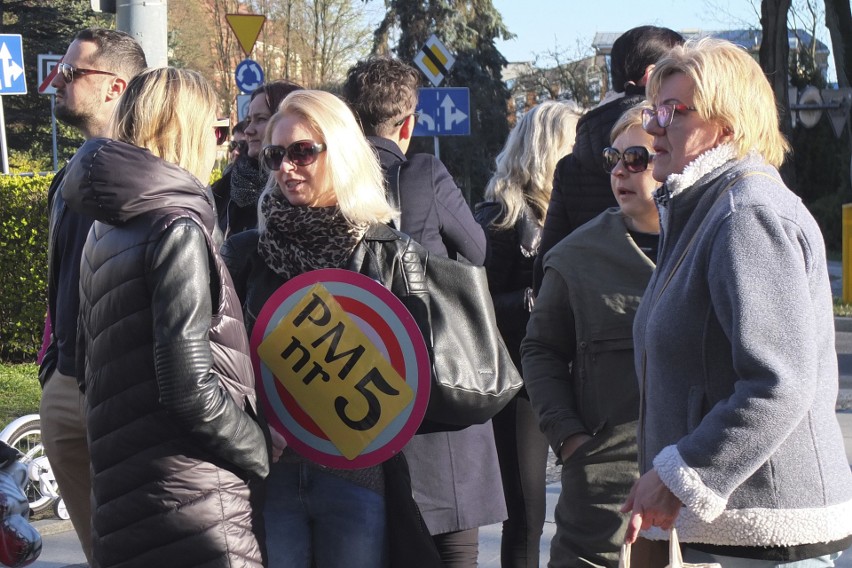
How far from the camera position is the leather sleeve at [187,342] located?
2.61m

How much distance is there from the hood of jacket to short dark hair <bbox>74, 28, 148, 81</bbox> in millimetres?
1460

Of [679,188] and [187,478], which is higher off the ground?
[679,188]

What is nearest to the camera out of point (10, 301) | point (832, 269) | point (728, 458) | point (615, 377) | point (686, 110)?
point (728, 458)

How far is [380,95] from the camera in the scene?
12.6 ft

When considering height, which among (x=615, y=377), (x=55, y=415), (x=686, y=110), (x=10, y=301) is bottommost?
(x=10, y=301)

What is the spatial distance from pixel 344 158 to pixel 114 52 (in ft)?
4.83

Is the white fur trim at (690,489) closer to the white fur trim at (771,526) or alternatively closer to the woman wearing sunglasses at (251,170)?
the white fur trim at (771,526)

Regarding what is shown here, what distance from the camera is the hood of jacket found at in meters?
2.70

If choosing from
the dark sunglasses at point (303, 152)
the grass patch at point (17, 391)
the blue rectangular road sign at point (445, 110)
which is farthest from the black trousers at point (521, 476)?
the blue rectangular road sign at point (445, 110)

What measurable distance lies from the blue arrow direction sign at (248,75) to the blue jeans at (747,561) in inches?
443

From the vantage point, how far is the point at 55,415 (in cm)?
382

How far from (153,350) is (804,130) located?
104 feet

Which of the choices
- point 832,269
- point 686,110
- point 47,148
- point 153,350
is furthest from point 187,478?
point 47,148

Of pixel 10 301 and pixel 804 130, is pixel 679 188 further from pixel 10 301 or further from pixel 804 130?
pixel 804 130
